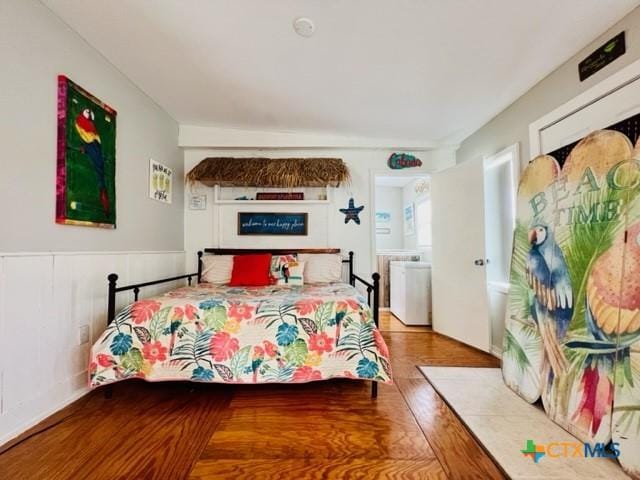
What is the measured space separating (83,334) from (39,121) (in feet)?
4.33

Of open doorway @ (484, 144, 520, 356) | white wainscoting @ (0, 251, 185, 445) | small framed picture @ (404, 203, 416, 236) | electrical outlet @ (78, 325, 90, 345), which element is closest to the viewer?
white wainscoting @ (0, 251, 185, 445)

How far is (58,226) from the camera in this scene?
1.67 m

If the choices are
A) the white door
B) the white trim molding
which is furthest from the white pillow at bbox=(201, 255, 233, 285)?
the white door

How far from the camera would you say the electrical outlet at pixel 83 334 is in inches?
70.4

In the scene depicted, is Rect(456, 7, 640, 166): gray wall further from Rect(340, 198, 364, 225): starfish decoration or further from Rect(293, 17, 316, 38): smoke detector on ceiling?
Rect(293, 17, 316, 38): smoke detector on ceiling

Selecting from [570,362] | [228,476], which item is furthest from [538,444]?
[228,476]

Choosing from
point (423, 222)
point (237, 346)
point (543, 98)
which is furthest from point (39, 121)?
point (423, 222)

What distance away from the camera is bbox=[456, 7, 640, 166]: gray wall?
1.47 meters

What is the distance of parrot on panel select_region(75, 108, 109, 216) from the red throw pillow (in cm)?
114

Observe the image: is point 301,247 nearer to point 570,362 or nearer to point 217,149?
point 217,149

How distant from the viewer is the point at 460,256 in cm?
281

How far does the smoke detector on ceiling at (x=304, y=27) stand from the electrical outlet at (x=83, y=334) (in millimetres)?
2339

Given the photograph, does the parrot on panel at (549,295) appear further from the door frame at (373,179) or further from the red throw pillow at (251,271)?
the red throw pillow at (251,271)

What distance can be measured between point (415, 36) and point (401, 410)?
90.2 inches
